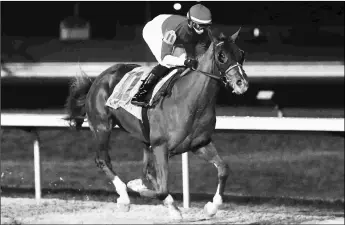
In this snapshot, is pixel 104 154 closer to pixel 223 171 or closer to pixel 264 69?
pixel 223 171

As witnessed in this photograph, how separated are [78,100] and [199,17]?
237 cm

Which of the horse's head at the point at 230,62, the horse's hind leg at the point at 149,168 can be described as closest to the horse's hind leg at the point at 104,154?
the horse's hind leg at the point at 149,168

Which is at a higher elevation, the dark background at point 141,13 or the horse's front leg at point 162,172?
the horse's front leg at point 162,172

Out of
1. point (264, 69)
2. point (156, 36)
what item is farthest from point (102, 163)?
point (264, 69)

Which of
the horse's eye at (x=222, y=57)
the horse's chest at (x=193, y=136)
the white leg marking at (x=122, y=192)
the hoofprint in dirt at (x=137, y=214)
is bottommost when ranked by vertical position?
the hoofprint in dirt at (x=137, y=214)

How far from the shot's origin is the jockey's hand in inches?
281

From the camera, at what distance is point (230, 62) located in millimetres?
6871

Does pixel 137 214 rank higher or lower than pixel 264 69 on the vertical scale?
higher

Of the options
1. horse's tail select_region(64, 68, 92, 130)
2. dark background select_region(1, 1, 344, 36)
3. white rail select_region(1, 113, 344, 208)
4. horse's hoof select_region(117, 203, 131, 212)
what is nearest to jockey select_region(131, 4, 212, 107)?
horse's hoof select_region(117, 203, 131, 212)

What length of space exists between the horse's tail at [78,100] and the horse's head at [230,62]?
7.43 feet

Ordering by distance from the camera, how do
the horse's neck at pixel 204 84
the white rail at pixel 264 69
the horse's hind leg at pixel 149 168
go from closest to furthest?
the horse's neck at pixel 204 84 → the horse's hind leg at pixel 149 168 → the white rail at pixel 264 69

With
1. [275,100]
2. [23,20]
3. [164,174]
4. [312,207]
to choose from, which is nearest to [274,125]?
[312,207]

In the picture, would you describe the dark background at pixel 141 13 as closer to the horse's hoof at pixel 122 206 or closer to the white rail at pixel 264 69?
the white rail at pixel 264 69

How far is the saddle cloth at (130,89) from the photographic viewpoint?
784 centimetres
